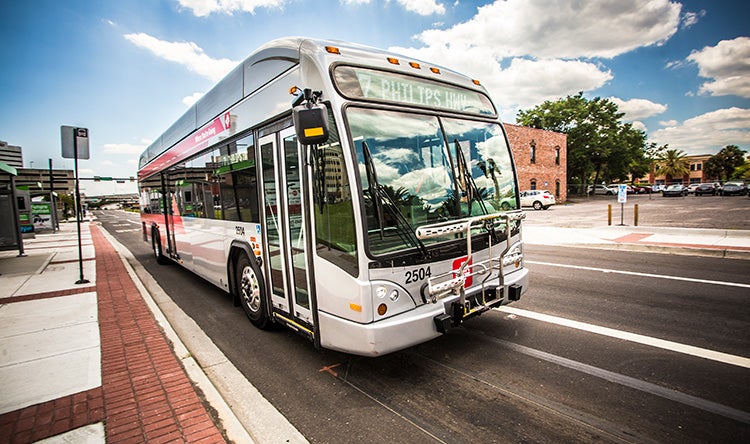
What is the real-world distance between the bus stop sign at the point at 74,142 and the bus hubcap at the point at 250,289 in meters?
5.43

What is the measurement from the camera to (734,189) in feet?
121

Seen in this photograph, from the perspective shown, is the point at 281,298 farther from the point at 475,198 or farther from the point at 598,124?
the point at 598,124

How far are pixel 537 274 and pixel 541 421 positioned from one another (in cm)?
510

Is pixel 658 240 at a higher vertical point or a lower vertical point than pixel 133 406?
higher

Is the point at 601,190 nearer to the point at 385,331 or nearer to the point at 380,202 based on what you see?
the point at 380,202

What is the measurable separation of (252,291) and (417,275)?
Result: 8.87ft

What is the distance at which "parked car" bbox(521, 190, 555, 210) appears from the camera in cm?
3056

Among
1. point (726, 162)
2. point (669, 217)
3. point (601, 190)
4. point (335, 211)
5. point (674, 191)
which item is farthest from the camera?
point (726, 162)

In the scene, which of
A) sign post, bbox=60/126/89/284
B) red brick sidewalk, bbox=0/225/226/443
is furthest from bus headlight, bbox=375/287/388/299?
sign post, bbox=60/126/89/284

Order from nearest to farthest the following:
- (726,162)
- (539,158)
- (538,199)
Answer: (538,199) → (539,158) → (726,162)

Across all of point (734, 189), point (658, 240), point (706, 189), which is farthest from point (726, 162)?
point (658, 240)

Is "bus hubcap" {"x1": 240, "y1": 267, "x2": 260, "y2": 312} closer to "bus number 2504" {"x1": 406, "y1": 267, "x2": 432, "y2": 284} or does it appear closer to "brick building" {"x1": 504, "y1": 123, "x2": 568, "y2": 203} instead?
"bus number 2504" {"x1": 406, "y1": 267, "x2": 432, "y2": 284}

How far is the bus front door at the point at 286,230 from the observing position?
12.3 ft

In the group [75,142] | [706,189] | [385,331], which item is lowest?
[385,331]
